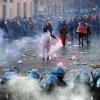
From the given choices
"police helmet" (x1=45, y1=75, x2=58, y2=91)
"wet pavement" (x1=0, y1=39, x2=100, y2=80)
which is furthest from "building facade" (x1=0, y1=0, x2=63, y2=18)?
"police helmet" (x1=45, y1=75, x2=58, y2=91)

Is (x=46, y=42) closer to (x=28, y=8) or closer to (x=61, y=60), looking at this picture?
(x=61, y=60)

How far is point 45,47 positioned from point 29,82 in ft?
35.4

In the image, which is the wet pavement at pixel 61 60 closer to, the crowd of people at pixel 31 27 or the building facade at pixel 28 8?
the crowd of people at pixel 31 27

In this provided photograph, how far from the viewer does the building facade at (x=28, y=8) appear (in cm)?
5562

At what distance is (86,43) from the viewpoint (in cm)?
2991

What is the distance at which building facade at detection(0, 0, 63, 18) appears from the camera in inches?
2190

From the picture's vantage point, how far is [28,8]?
2446 inches

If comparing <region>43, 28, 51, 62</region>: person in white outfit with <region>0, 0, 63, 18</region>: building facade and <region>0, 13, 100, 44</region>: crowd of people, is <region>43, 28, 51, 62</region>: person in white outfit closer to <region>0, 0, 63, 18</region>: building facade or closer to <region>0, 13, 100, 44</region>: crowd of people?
<region>0, 13, 100, 44</region>: crowd of people

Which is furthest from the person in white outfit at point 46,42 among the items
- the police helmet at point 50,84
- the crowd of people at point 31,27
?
the crowd of people at point 31,27

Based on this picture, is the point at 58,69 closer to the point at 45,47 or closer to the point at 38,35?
the point at 45,47

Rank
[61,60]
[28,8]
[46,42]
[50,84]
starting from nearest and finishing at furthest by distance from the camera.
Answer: [50,84]
[46,42]
[61,60]
[28,8]

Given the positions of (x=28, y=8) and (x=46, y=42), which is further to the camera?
(x=28, y=8)

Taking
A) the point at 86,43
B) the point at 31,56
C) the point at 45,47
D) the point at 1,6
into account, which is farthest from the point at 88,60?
the point at 1,6

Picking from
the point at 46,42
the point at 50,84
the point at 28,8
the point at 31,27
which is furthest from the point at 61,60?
the point at 28,8
